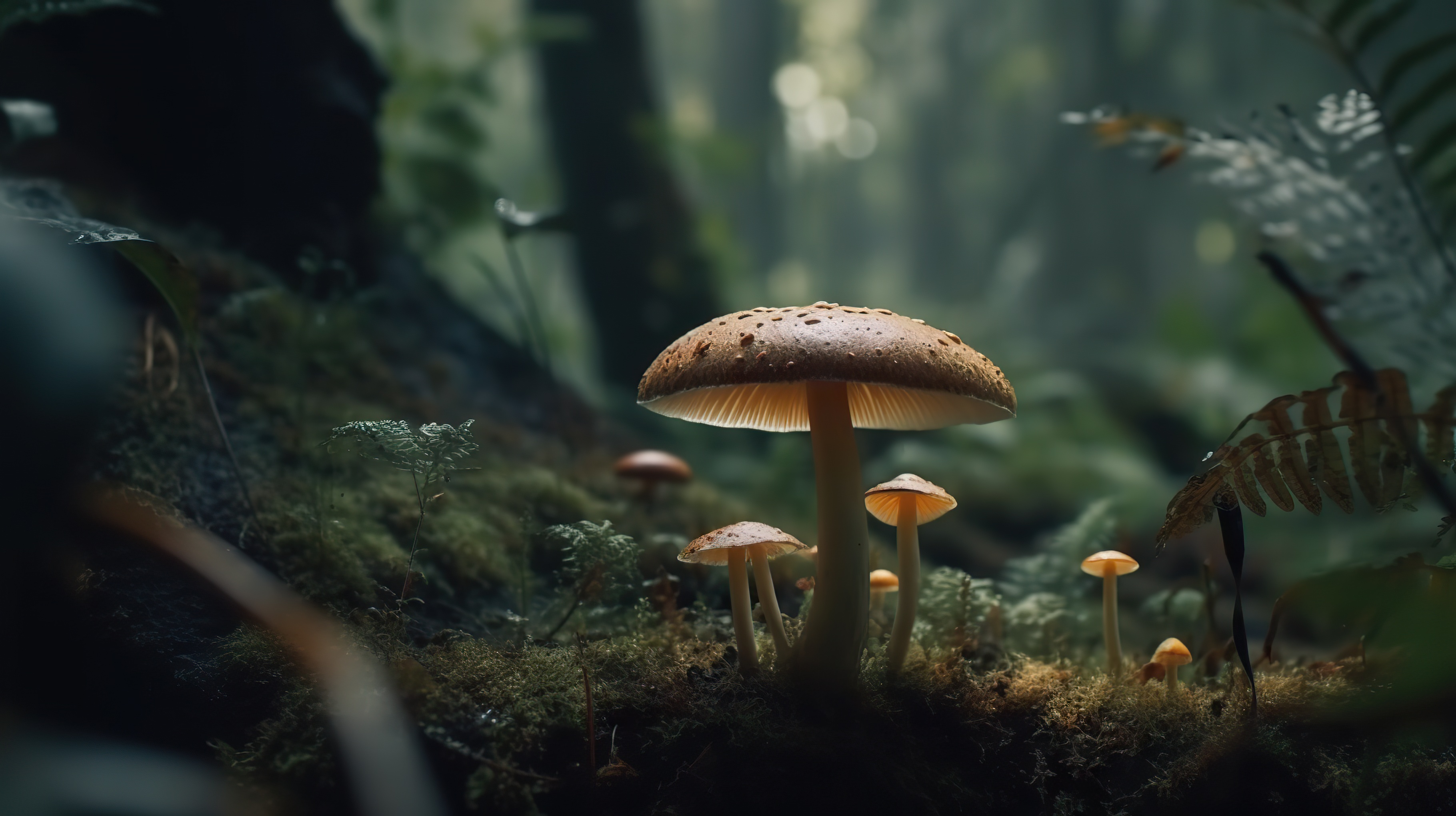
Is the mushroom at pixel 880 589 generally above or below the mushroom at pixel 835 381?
below

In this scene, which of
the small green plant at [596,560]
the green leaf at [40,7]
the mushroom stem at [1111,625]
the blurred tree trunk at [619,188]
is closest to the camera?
the small green plant at [596,560]

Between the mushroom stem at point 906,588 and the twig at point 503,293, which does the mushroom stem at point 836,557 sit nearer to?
the mushroom stem at point 906,588

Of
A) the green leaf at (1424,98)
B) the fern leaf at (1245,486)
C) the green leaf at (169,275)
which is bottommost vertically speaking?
the fern leaf at (1245,486)

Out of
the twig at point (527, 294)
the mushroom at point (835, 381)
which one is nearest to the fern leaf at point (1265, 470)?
the mushroom at point (835, 381)

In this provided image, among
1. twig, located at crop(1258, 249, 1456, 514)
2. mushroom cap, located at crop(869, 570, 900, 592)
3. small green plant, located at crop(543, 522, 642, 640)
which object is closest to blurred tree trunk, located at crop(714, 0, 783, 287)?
mushroom cap, located at crop(869, 570, 900, 592)

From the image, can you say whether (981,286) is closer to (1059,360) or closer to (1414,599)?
(1059,360)

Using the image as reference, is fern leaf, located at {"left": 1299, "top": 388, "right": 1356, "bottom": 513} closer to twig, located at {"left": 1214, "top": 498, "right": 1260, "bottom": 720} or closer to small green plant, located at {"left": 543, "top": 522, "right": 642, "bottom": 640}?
twig, located at {"left": 1214, "top": 498, "right": 1260, "bottom": 720}

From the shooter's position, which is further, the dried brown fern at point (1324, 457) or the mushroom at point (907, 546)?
the mushroom at point (907, 546)
